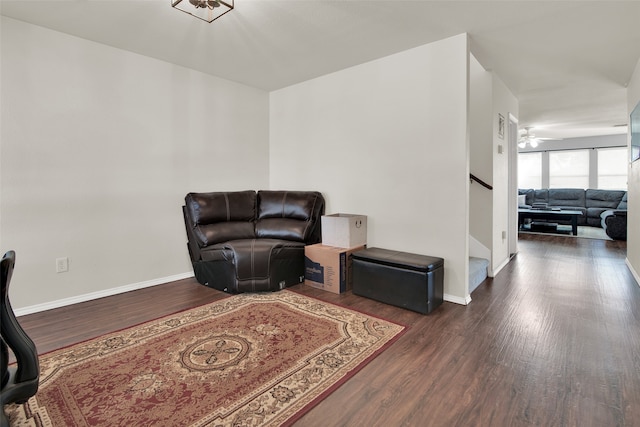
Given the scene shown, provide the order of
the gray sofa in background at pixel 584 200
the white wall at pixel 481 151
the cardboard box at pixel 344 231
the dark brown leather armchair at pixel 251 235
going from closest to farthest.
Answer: the dark brown leather armchair at pixel 251 235 → the cardboard box at pixel 344 231 → the white wall at pixel 481 151 → the gray sofa in background at pixel 584 200

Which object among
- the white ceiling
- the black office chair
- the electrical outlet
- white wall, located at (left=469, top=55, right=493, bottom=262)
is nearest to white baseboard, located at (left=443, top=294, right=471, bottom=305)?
white wall, located at (left=469, top=55, right=493, bottom=262)

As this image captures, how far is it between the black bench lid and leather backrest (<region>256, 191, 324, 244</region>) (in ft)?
2.48

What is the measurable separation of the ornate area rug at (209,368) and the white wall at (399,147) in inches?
42.9

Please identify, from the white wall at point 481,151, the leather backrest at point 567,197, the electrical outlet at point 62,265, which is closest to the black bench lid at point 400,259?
the white wall at point 481,151

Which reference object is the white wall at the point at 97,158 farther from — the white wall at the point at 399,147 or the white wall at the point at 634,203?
the white wall at the point at 634,203

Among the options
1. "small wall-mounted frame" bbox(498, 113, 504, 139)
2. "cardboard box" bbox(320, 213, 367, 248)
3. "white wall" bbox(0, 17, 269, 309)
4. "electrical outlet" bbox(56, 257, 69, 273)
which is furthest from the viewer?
"small wall-mounted frame" bbox(498, 113, 504, 139)

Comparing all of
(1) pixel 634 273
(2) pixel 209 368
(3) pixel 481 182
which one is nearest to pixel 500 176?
(3) pixel 481 182

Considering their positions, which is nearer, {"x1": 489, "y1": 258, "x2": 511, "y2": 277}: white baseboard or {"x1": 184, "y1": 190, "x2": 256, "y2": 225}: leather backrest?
{"x1": 184, "y1": 190, "x2": 256, "y2": 225}: leather backrest

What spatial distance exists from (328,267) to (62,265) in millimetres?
A: 2418

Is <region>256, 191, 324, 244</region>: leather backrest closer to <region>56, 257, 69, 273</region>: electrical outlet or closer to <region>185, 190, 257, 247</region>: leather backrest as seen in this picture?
<region>185, 190, 257, 247</region>: leather backrest

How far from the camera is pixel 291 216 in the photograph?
3943 millimetres

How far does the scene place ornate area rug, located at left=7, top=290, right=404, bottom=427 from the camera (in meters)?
1.53

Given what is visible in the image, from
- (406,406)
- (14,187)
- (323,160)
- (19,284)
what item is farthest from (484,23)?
(19,284)

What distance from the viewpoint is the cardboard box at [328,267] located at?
3.23 meters
